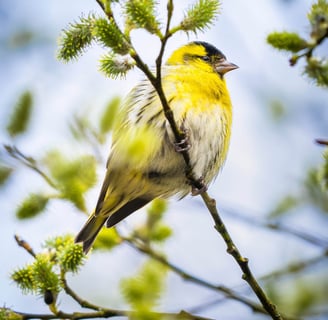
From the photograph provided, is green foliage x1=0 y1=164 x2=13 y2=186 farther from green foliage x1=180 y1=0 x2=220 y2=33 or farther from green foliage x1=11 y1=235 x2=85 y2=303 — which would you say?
green foliage x1=180 y1=0 x2=220 y2=33

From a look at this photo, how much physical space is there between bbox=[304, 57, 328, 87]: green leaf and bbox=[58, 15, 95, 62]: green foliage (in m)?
0.73

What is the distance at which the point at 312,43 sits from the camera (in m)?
1.89

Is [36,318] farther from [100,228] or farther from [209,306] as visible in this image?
[100,228]

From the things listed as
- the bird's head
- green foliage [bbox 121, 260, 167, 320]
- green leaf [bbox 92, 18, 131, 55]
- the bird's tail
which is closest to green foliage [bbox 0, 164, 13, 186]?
the bird's tail

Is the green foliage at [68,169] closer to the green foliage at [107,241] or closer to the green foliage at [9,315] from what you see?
the green foliage at [9,315]

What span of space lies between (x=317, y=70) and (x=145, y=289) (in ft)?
3.02

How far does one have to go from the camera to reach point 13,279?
7.54 ft

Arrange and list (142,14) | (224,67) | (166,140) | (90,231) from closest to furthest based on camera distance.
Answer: (142,14) → (90,231) → (166,140) → (224,67)

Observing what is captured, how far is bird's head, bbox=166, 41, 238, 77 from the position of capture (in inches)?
159

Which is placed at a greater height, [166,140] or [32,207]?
[166,140]

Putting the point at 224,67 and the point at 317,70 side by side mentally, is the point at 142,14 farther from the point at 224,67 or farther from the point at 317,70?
the point at 224,67

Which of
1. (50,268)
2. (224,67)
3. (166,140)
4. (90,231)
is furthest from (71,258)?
(224,67)

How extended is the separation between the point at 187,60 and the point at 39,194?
1841mm

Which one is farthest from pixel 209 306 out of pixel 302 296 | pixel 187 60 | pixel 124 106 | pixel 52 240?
pixel 187 60
